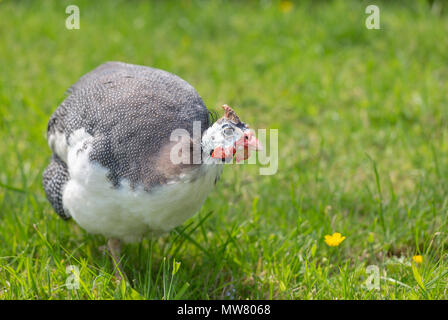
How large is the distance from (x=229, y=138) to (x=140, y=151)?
0.29 metres

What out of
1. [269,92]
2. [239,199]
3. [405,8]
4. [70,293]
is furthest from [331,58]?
[70,293]

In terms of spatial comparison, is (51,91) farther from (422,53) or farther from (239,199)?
(422,53)

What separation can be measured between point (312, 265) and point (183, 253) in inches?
20.8

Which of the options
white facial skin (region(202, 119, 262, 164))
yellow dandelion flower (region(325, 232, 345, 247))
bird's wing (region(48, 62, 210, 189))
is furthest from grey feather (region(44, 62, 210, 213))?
yellow dandelion flower (region(325, 232, 345, 247))

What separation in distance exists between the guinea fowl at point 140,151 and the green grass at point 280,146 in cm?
21

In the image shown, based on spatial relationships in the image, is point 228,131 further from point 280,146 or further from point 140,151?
point 280,146

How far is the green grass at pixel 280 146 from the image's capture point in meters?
2.21

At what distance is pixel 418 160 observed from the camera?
9.81 ft

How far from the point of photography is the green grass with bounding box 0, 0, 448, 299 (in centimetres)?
221

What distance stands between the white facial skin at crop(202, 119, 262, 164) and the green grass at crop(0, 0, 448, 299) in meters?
0.49

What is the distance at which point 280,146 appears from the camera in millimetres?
3246

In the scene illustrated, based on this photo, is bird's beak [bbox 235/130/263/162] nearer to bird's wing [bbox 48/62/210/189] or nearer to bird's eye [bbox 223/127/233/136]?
bird's eye [bbox 223/127/233/136]

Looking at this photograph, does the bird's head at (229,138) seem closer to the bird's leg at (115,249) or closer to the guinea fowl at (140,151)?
the guinea fowl at (140,151)

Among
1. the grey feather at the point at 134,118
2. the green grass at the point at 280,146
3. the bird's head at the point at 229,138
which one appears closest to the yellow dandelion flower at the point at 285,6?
the green grass at the point at 280,146
